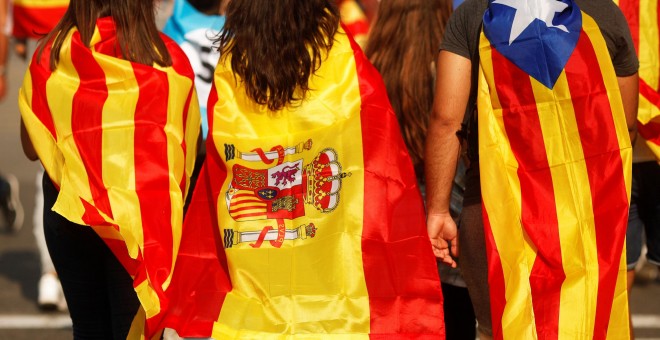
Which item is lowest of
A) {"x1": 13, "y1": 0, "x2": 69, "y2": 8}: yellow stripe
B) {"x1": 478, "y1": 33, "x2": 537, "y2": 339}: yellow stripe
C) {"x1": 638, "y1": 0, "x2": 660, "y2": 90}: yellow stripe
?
{"x1": 478, "y1": 33, "x2": 537, "y2": 339}: yellow stripe

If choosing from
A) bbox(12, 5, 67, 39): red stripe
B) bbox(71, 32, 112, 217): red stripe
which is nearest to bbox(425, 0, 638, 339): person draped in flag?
bbox(71, 32, 112, 217): red stripe

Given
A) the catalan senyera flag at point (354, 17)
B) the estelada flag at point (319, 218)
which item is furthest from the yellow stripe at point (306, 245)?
the catalan senyera flag at point (354, 17)

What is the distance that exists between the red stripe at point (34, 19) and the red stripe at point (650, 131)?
333 cm

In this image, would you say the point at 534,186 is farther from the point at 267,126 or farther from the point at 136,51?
the point at 136,51

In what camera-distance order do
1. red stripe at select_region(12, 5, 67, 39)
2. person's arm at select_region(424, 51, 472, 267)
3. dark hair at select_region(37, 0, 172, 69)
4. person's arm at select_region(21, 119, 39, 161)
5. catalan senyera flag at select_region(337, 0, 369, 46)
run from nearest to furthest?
person's arm at select_region(424, 51, 472, 267) < dark hair at select_region(37, 0, 172, 69) < person's arm at select_region(21, 119, 39, 161) < red stripe at select_region(12, 5, 67, 39) < catalan senyera flag at select_region(337, 0, 369, 46)

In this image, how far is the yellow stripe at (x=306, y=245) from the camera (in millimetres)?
3621

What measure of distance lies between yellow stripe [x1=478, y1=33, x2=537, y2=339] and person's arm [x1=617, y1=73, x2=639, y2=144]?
1.49ft

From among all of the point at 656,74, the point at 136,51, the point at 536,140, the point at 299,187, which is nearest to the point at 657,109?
the point at 656,74

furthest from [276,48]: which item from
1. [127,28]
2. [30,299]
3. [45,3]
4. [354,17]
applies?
[30,299]

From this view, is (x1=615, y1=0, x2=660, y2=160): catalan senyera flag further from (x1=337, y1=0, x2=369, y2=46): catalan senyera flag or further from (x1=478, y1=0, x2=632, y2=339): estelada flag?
(x1=337, y1=0, x2=369, y2=46): catalan senyera flag

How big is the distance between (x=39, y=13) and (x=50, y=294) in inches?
61.9

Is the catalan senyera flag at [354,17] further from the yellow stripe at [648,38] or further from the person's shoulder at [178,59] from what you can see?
the person's shoulder at [178,59]

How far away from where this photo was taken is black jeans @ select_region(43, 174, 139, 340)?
12.7ft

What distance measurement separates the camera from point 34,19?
6332 mm
